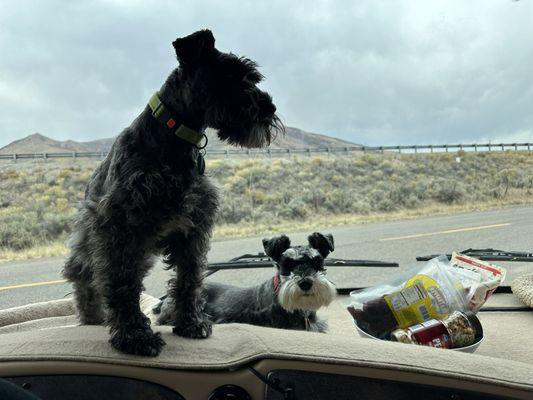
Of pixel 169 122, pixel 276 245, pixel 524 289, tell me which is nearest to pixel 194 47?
pixel 169 122

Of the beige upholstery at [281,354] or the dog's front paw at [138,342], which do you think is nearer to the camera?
the beige upholstery at [281,354]

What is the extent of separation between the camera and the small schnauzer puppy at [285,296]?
263cm

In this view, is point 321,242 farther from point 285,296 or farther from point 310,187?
point 310,187

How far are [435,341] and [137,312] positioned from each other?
4.16 ft

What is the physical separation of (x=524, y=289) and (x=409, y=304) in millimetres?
1153

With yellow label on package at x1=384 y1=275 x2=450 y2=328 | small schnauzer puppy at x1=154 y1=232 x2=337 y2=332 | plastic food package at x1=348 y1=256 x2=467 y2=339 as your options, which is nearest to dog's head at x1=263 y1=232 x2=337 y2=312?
small schnauzer puppy at x1=154 y1=232 x2=337 y2=332

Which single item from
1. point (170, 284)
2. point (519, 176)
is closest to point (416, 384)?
point (170, 284)

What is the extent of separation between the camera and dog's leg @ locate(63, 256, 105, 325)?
2.54 meters

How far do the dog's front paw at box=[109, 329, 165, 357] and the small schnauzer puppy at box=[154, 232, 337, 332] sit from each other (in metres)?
0.60

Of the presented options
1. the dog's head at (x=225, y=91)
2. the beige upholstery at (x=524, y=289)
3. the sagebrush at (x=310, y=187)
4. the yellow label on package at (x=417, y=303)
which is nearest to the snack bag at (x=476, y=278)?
the yellow label on package at (x=417, y=303)

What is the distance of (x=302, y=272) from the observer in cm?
→ 273

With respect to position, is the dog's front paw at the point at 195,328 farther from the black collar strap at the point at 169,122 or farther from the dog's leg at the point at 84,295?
the black collar strap at the point at 169,122

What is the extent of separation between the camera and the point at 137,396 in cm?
160

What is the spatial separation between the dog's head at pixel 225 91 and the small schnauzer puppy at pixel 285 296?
710 millimetres
